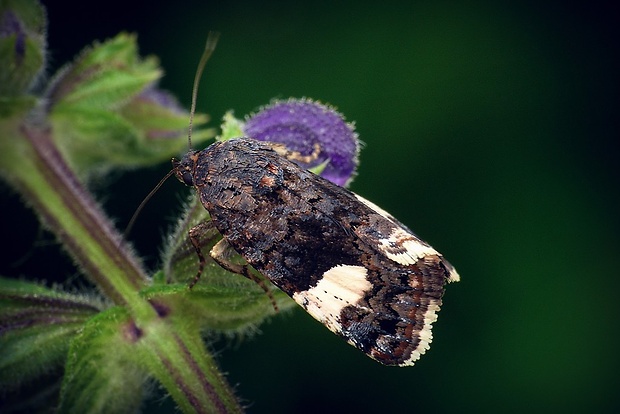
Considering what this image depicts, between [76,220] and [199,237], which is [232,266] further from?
[76,220]

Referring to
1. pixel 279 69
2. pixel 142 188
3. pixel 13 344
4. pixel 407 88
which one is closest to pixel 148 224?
pixel 142 188

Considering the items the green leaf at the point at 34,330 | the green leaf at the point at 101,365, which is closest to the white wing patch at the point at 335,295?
the green leaf at the point at 101,365

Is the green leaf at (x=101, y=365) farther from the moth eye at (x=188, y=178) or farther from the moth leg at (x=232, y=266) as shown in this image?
the moth eye at (x=188, y=178)

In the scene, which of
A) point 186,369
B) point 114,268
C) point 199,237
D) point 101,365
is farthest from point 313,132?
point 101,365

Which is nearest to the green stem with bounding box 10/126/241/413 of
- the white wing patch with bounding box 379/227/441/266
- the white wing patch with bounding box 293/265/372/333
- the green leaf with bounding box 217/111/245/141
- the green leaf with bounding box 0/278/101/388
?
the green leaf with bounding box 0/278/101/388

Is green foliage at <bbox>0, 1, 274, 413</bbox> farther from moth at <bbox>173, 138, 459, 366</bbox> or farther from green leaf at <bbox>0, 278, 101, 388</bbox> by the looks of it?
moth at <bbox>173, 138, 459, 366</bbox>

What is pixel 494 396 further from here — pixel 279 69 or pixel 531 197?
pixel 279 69
